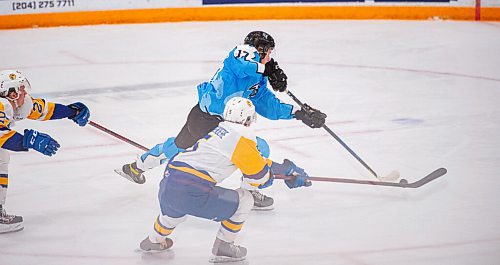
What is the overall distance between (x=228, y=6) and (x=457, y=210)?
623 cm

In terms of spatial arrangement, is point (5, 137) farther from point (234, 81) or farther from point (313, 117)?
point (313, 117)

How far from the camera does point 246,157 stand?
3664 mm

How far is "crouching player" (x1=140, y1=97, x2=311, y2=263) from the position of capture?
3678 mm

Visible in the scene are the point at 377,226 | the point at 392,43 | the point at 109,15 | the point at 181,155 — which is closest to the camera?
the point at 181,155

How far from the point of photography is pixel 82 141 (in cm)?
591

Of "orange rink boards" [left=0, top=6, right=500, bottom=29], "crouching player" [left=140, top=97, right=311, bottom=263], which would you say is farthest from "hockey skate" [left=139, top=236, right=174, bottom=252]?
"orange rink boards" [left=0, top=6, right=500, bottom=29]

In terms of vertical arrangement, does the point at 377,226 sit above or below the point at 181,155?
below

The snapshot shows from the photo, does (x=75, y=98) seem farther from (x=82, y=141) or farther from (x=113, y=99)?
(x=82, y=141)

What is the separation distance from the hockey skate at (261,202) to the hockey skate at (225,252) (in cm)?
69

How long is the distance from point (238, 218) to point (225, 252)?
0.17 metres

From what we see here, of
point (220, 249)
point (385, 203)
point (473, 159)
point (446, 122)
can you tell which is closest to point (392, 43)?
point (446, 122)

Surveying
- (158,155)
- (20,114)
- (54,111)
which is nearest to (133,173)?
(158,155)

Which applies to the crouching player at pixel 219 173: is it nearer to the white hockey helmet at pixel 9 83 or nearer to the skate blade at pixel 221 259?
the skate blade at pixel 221 259

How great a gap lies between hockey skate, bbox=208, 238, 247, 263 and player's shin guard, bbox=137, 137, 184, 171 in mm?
937
